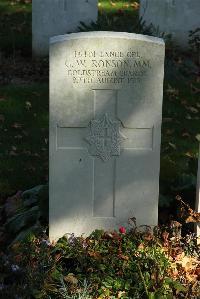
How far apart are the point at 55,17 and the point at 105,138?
6.30 meters

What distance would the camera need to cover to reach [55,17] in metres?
10.7

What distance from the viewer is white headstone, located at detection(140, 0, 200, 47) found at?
434 inches

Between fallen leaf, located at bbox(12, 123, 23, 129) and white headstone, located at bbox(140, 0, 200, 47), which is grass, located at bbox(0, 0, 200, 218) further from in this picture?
white headstone, located at bbox(140, 0, 200, 47)

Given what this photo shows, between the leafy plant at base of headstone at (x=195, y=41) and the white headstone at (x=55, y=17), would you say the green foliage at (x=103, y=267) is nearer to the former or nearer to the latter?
the leafy plant at base of headstone at (x=195, y=41)

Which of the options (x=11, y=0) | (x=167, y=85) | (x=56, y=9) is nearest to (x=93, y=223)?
(x=167, y=85)

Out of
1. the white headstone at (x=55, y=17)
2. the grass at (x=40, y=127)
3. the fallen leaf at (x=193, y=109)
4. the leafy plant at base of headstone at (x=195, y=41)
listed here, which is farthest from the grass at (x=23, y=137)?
the leafy plant at base of headstone at (x=195, y=41)

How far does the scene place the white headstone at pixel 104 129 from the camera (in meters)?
4.60

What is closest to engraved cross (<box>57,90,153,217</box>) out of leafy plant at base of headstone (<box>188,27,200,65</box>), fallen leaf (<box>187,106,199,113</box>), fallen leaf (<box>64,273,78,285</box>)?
fallen leaf (<box>64,273,78,285</box>)

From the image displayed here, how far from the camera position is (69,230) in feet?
16.3

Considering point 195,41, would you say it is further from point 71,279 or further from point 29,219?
point 71,279

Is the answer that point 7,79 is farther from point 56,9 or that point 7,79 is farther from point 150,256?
point 150,256

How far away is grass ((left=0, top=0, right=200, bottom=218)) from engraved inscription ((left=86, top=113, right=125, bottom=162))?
71 centimetres

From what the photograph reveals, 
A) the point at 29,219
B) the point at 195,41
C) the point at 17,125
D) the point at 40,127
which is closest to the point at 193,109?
the point at 40,127

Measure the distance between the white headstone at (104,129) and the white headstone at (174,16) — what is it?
6.47 metres
